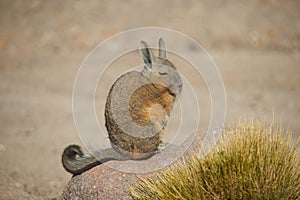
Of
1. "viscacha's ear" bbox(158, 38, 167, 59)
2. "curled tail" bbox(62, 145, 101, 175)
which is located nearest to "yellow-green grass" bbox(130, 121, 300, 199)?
"curled tail" bbox(62, 145, 101, 175)

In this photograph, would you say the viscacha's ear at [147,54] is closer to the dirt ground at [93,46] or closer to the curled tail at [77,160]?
the curled tail at [77,160]

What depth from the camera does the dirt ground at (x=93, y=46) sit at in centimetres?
1268

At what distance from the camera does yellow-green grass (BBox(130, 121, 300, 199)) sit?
494cm

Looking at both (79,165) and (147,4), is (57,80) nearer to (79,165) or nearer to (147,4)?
(147,4)

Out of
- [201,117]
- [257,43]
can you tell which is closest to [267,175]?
[201,117]

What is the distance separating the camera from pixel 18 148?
452 inches

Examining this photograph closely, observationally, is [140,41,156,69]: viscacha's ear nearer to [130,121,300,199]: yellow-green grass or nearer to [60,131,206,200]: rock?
[60,131,206,200]: rock

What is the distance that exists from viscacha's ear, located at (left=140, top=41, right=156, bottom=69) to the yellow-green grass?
140cm

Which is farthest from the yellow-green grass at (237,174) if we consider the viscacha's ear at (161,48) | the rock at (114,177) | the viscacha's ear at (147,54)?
the viscacha's ear at (161,48)

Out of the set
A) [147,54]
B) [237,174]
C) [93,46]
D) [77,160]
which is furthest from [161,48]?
[93,46]

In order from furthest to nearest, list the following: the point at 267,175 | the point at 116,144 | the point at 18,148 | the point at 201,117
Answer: the point at 201,117 < the point at 18,148 < the point at 116,144 < the point at 267,175

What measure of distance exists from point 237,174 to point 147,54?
1.99 metres

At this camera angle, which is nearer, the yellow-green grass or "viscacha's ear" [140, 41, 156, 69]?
the yellow-green grass

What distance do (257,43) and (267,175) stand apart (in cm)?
1368
